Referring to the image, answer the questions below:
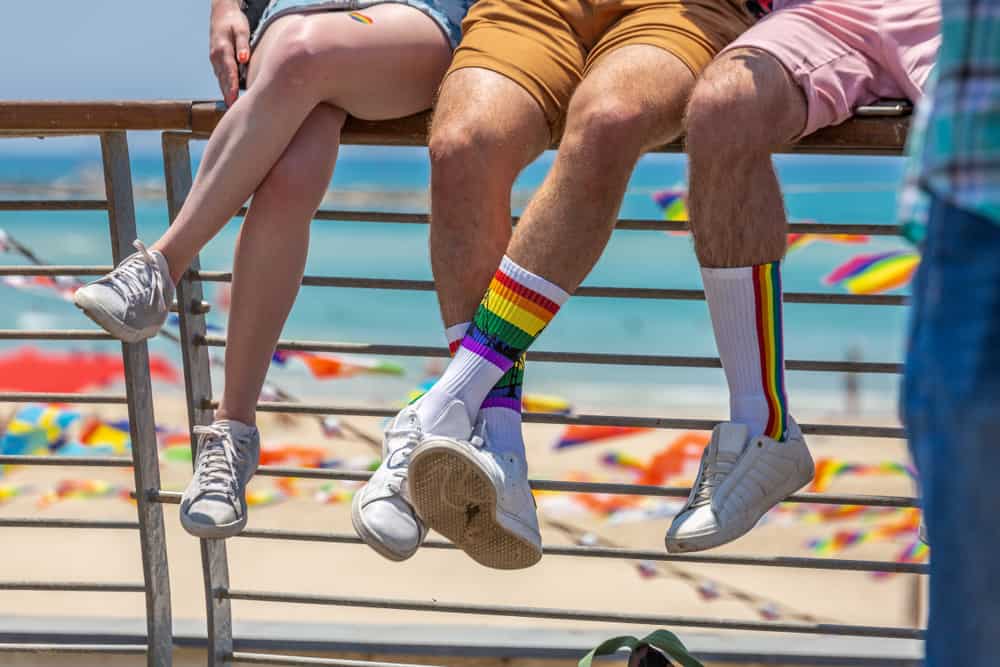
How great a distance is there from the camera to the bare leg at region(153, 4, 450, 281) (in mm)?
2006

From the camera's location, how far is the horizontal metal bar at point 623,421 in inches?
81.4

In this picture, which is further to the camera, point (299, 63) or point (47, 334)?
point (47, 334)

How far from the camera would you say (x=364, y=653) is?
8.29 feet

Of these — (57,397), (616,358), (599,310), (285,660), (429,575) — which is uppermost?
(616,358)

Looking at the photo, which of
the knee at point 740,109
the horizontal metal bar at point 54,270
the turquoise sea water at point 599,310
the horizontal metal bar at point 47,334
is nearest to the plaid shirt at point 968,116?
the knee at point 740,109

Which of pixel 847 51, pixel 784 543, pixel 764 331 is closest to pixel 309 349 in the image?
pixel 764 331

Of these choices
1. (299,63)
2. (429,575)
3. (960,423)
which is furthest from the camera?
(429,575)

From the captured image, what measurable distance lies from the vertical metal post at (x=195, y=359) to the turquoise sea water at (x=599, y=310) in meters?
5.41

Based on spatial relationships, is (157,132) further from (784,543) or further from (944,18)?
(784,543)

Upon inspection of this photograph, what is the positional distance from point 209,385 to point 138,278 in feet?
1.17

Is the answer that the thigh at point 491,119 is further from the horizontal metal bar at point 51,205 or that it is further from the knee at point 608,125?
the horizontal metal bar at point 51,205

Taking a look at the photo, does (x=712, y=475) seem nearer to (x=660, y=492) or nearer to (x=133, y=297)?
(x=660, y=492)

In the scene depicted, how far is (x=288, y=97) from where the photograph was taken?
2008 mm

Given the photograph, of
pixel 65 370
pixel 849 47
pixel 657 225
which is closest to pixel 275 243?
pixel 657 225
